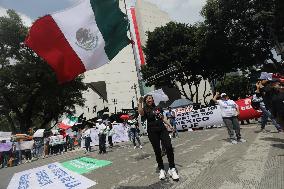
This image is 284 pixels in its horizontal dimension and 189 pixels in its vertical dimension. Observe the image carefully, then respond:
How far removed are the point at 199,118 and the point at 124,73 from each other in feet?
205

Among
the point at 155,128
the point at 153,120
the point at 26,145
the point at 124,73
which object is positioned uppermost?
the point at 124,73

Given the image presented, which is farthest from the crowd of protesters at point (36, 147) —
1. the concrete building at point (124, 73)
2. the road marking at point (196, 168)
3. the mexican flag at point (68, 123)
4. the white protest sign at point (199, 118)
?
the concrete building at point (124, 73)

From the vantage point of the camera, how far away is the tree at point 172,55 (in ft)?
158

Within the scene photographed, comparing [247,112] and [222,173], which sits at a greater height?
[247,112]

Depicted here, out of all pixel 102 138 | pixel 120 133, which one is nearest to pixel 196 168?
pixel 102 138

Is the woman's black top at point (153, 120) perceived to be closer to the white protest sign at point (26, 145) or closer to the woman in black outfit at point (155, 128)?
the woman in black outfit at point (155, 128)

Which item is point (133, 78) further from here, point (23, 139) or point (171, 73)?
point (23, 139)

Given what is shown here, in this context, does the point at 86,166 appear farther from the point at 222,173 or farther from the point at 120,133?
the point at 120,133

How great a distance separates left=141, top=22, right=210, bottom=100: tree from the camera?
158ft

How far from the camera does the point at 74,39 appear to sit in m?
10.0

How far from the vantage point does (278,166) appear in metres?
7.16

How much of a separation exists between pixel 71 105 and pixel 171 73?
14052 mm

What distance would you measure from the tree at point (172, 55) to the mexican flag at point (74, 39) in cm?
3712

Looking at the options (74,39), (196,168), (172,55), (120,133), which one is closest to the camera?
(196,168)
